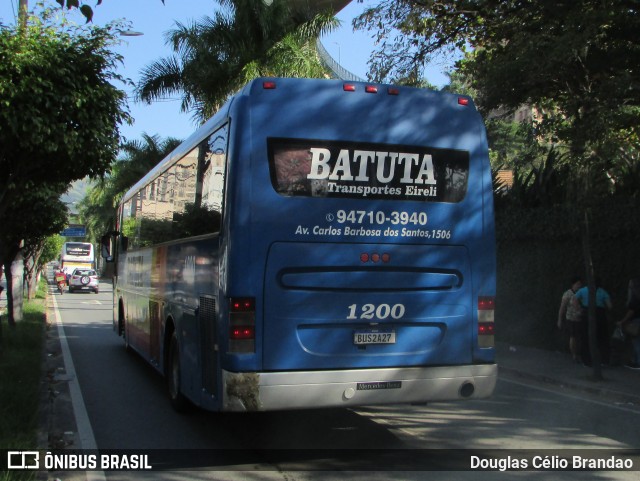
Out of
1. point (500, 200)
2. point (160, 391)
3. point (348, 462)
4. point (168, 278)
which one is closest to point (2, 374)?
point (160, 391)

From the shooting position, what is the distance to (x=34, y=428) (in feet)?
24.2

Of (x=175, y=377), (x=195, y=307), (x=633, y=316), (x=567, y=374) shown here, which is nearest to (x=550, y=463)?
(x=195, y=307)

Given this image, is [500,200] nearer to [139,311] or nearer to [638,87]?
[638,87]

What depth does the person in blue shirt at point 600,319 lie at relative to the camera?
1341 cm

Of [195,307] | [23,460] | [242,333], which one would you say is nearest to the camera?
[23,460]

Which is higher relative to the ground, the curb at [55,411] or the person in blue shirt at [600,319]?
the person in blue shirt at [600,319]

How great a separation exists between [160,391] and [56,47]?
509 cm

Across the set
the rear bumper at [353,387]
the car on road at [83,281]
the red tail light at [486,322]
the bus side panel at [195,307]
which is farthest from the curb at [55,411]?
the car on road at [83,281]

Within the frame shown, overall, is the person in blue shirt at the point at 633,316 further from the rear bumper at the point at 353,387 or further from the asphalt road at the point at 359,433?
the rear bumper at the point at 353,387

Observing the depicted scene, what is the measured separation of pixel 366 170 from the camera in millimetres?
6836

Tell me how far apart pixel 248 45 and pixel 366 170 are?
17216 mm

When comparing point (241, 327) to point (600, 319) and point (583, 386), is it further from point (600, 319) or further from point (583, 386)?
point (600, 319)

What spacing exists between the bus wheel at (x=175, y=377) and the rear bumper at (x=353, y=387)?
2601 millimetres

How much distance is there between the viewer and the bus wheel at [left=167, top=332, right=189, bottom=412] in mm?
8805
